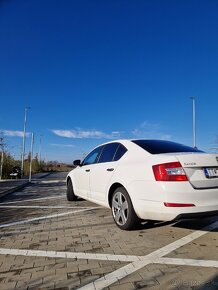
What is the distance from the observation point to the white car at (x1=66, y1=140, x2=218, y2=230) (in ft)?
14.0

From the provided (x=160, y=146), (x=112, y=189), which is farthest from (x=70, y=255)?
(x=160, y=146)

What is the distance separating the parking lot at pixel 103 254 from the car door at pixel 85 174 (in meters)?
0.90

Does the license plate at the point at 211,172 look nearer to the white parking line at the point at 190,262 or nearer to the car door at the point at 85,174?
the white parking line at the point at 190,262

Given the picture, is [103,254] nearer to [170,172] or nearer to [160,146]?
[170,172]

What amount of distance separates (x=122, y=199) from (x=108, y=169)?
76cm

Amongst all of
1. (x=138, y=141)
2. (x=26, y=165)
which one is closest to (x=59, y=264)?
(x=138, y=141)

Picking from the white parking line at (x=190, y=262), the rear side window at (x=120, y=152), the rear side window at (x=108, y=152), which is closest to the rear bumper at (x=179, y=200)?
the white parking line at (x=190, y=262)

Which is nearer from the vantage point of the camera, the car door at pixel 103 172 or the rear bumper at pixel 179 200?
the rear bumper at pixel 179 200

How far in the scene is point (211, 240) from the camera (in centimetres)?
456

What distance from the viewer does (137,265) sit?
3545 mm

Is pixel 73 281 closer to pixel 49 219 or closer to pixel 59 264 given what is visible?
pixel 59 264

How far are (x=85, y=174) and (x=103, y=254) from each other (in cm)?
328

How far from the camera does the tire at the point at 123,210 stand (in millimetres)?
4941

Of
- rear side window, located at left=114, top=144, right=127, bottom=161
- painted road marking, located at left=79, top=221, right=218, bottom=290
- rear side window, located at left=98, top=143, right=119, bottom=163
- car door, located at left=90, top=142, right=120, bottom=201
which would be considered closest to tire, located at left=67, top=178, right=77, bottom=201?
car door, located at left=90, top=142, right=120, bottom=201
